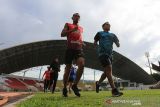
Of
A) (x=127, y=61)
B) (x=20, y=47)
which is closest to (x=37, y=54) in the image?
(x=20, y=47)

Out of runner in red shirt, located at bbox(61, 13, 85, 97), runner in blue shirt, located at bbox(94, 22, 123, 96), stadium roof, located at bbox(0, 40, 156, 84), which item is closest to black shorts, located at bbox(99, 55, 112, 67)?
runner in blue shirt, located at bbox(94, 22, 123, 96)

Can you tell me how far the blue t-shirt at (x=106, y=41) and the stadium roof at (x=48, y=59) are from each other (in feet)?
179

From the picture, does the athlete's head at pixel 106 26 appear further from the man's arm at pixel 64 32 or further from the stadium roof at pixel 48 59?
the stadium roof at pixel 48 59

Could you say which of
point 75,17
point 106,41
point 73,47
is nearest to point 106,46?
point 106,41

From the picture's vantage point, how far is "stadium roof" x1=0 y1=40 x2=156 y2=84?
6556 centimetres

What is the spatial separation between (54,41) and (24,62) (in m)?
10.7

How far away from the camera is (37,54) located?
70750mm

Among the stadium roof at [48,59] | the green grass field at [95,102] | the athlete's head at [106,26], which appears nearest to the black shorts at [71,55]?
the athlete's head at [106,26]

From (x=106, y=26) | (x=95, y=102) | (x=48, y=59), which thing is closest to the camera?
(x=95, y=102)

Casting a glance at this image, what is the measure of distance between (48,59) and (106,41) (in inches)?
2621

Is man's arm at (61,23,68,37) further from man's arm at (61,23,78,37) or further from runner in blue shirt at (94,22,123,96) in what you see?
runner in blue shirt at (94,22,123,96)

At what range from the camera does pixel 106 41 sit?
30.7 feet

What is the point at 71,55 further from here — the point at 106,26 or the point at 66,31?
the point at 106,26

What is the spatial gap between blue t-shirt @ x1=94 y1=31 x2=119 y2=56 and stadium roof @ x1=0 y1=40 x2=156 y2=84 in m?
54.7
